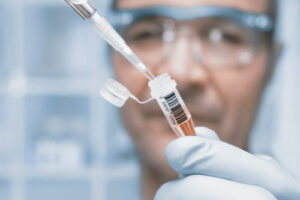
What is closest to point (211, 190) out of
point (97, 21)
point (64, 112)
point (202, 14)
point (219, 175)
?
point (219, 175)

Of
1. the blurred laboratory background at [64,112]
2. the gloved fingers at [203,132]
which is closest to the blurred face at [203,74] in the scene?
the gloved fingers at [203,132]

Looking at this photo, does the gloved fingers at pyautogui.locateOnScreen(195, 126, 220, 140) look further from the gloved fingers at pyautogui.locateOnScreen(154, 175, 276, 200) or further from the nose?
Answer: the nose

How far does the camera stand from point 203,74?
1.01m

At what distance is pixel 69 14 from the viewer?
1.95m

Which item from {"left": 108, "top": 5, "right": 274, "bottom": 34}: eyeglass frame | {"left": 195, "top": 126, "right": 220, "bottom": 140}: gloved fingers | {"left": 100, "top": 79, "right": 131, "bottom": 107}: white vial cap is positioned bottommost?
{"left": 195, "top": 126, "right": 220, "bottom": 140}: gloved fingers

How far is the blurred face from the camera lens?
1019 mm

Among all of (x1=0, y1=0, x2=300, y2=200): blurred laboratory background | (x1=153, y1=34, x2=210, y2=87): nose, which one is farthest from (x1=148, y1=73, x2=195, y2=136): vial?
(x1=0, y1=0, x2=300, y2=200): blurred laboratory background

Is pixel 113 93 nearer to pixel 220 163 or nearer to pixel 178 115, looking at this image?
pixel 178 115

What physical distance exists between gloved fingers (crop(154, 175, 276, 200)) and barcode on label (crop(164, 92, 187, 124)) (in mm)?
102

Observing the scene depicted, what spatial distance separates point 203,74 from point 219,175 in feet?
1.83

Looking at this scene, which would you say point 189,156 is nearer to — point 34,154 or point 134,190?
point 134,190

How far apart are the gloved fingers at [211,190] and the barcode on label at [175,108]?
102mm

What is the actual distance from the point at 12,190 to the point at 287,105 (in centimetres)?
197

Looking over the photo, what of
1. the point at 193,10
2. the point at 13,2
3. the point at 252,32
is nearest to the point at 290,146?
the point at 252,32
